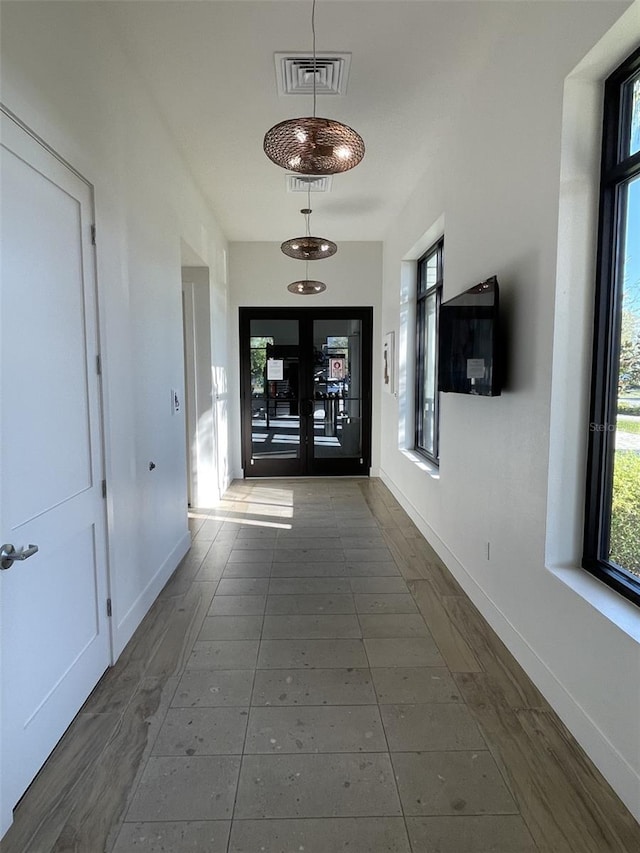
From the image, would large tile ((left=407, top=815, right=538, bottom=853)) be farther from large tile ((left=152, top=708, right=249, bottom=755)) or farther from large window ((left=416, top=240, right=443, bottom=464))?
large window ((left=416, top=240, right=443, bottom=464))

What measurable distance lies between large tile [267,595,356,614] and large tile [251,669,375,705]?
23.6 inches

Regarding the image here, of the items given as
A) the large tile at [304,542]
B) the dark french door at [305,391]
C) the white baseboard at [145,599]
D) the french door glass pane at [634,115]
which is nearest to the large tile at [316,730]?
the white baseboard at [145,599]

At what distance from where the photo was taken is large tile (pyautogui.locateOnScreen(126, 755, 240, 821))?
61.0 inches

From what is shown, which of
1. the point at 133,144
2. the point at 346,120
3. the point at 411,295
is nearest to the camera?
the point at 133,144

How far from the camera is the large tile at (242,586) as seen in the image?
10.4 ft

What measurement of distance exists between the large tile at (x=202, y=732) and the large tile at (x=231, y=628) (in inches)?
22.8

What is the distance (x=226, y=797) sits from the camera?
160 centimetres

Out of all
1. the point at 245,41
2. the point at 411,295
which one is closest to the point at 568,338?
the point at 245,41

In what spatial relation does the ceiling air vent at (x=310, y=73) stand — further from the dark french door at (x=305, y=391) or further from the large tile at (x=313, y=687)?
the dark french door at (x=305, y=391)

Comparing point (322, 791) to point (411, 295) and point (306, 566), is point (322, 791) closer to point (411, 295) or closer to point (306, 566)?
point (306, 566)

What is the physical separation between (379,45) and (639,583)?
2.94 metres

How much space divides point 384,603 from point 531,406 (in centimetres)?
155

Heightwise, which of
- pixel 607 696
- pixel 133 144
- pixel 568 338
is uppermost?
pixel 133 144

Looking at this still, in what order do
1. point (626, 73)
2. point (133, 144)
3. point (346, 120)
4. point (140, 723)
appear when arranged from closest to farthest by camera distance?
point (626, 73), point (140, 723), point (133, 144), point (346, 120)
